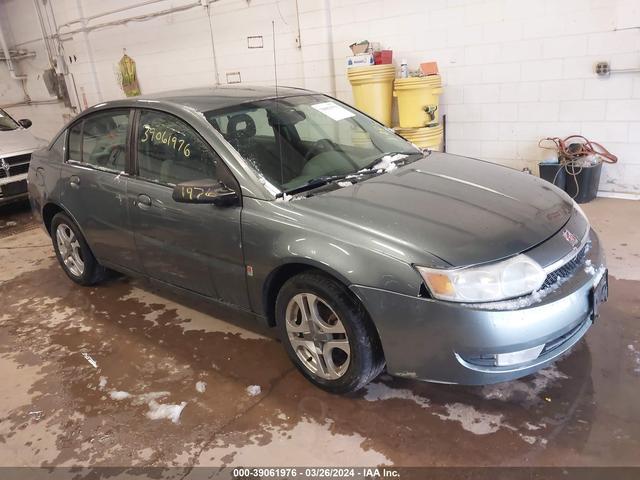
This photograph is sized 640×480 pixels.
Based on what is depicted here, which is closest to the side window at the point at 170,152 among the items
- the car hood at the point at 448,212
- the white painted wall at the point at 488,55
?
the car hood at the point at 448,212

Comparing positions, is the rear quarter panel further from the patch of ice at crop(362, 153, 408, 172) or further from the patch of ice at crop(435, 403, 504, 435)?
the patch of ice at crop(435, 403, 504, 435)

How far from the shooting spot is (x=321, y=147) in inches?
108

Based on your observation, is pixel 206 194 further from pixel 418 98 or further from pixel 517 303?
pixel 418 98

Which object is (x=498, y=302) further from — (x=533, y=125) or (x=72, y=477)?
(x=533, y=125)

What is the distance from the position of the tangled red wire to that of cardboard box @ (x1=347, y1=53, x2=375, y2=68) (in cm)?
210

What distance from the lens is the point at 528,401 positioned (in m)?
2.18

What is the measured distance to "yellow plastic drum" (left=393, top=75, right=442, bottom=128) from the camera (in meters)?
5.02

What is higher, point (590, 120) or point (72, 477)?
point (590, 120)

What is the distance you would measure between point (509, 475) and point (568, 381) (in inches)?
26.7

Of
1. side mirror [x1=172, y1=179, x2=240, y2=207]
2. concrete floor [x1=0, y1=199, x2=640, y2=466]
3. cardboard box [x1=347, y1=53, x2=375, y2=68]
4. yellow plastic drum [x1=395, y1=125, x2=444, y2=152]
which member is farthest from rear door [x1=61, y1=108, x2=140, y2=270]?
cardboard box [x1=347, y1=53, x2=375, y2=68]

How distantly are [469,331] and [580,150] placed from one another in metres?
3.63

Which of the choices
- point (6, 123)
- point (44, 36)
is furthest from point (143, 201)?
point (44, 36)

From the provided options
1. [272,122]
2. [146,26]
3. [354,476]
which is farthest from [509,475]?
[146,26]

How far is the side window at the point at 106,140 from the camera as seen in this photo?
3031 mm
